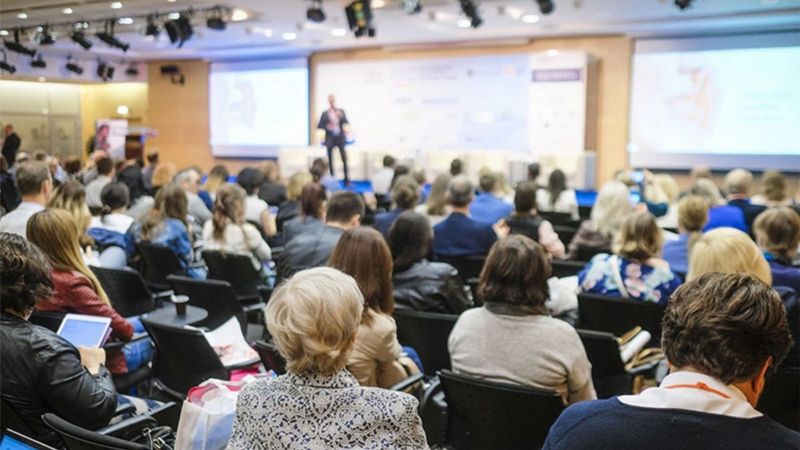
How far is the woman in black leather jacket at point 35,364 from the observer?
7.26ft

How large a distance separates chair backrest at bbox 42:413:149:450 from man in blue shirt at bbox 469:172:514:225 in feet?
16.3

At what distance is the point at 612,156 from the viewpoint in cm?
1238

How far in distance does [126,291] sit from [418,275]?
1940mm

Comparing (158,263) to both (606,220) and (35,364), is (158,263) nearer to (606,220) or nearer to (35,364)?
(35,364)

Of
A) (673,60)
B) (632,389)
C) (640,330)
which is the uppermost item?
(673,60)

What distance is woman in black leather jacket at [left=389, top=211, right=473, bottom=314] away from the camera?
3523 millimetres

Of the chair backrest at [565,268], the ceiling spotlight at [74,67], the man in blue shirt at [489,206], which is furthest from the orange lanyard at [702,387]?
the ceiling spotlight at [74,67]

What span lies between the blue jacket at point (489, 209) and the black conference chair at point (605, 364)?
3.56m

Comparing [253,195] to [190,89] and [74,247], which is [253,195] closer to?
[74,247]

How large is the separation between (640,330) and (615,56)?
9.83 m

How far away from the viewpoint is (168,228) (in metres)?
5.06

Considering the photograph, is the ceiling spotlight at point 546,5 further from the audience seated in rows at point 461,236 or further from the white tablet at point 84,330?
the white tablet at point 84,330

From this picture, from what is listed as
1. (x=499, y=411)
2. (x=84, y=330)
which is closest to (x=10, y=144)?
(x=84, y=330)

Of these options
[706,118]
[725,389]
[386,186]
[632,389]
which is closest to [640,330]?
[632,389]
